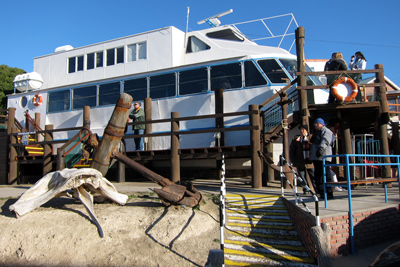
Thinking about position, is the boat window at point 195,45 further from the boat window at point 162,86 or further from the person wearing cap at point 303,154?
the person wearing cap at point 303,154

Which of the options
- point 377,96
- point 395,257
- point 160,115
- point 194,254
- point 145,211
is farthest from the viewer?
point 160,115

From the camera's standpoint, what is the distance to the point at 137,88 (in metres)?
13.1

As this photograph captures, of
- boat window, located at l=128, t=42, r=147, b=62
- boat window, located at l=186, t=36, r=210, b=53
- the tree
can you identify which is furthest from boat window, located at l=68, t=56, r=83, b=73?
the tree

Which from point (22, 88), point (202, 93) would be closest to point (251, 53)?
point (202, 93)

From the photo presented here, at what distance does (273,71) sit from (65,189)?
300 inches

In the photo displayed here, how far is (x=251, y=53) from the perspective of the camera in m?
11.4

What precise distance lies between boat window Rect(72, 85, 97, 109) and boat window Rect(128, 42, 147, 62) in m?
1.96

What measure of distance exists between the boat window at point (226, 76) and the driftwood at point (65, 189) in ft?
20.6

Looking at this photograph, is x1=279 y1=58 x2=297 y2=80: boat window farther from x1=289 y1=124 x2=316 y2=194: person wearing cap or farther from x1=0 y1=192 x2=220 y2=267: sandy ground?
x1=0 y1=192 x2=220 y2=267: sandy ground

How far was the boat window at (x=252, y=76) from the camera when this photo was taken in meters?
11.0

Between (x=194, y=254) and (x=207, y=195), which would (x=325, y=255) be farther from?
(x=207, y=195)

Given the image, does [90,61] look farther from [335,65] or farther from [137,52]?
[335,65]

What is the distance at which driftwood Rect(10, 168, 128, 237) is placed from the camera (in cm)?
591

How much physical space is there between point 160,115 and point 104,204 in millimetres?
6044
